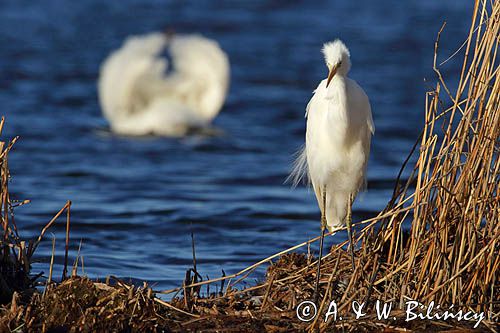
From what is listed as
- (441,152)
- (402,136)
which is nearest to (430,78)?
(402,136)

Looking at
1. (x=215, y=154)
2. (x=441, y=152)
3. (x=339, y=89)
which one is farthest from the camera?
(x=215, y=154)

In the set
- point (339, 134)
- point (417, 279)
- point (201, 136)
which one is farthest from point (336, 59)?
point (201, 136)

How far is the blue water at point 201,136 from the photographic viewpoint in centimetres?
781

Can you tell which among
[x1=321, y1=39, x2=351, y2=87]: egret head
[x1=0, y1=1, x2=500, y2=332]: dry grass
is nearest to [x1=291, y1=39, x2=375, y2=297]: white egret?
[x1=321, y1=39, x2=351, y2=87]: egret head

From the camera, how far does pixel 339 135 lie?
A: 5.13m

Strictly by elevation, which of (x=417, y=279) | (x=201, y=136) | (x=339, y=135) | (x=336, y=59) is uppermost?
(x=336, y=59)

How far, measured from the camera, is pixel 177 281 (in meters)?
5.92

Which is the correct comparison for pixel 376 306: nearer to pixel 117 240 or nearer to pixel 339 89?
pixel 339 89

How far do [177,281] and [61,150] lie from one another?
6129mm

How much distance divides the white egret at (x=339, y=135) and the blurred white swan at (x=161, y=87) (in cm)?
699

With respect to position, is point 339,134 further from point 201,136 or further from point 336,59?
point 201,136

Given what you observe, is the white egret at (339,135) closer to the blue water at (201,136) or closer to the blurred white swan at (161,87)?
the blue water at (201,136)

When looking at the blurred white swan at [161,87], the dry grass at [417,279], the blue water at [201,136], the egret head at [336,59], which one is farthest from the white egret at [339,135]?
the blurred white swan at [161,87]

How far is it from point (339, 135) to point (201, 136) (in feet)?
24.7
